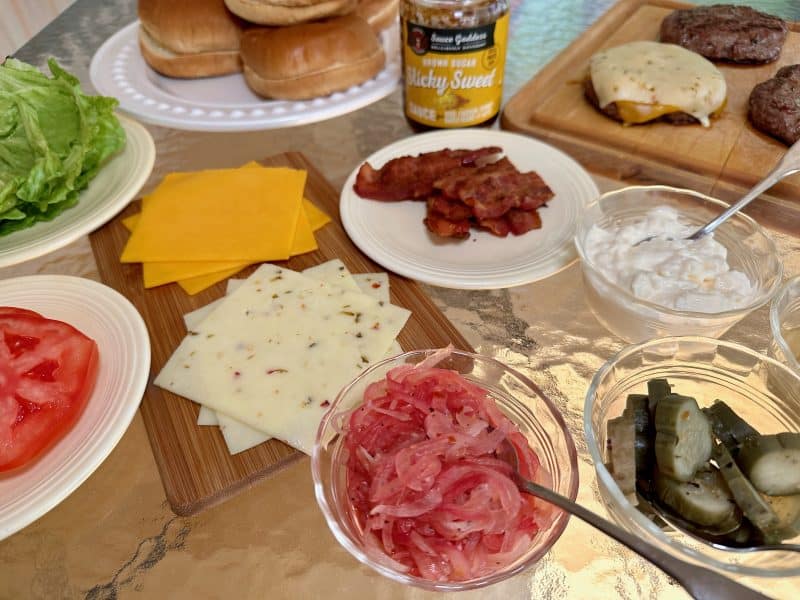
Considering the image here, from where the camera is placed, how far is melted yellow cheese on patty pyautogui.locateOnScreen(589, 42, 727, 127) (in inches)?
79.0

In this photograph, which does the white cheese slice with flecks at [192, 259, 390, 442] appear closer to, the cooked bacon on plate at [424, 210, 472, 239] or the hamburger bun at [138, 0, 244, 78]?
the cooked bacon on plate at [424, 210, 472, 239]

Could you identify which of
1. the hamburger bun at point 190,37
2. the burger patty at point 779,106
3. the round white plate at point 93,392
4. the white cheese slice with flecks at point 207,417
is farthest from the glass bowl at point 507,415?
the hamburger bun at point 190,37

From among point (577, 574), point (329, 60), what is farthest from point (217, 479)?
point (329, 60)

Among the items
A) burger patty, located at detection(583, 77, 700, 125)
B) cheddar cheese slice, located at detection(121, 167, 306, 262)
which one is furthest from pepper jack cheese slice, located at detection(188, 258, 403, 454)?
burger patty, located at detection(583, 77, 700, 125)

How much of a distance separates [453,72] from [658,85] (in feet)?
2.31

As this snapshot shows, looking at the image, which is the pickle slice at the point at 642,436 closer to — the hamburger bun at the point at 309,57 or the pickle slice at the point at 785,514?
the pickle slice at the point at 785,514

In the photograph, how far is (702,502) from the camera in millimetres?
954

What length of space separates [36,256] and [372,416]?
1.23 meters

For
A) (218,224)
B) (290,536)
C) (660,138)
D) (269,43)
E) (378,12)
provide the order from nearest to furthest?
1. (290,536)
2. (218,224)
3. (660,138)
4. (269,43)
5. (378,12)

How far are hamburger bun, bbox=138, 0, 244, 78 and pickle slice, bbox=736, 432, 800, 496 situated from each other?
2.32 m

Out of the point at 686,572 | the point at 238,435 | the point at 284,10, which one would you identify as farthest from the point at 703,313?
the point at 284,10

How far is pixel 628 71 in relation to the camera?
82.2 inches

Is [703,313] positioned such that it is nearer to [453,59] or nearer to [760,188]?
[760,188]

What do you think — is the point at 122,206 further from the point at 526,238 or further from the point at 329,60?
the point at 526,238
